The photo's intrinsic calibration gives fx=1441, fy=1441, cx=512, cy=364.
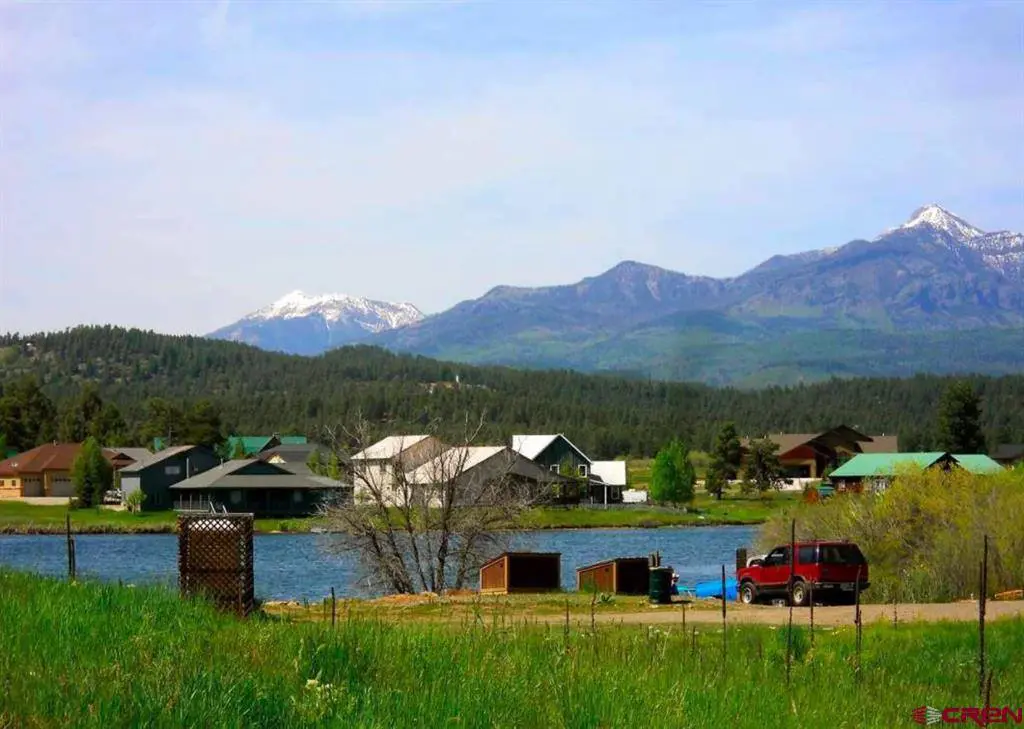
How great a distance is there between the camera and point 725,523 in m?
104

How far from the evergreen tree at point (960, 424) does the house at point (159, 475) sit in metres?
65.7

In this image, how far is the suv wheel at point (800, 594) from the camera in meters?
33.3

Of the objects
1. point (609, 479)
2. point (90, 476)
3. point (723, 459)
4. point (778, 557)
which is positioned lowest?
point (609, 479)

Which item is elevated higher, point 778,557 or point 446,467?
point 446,467

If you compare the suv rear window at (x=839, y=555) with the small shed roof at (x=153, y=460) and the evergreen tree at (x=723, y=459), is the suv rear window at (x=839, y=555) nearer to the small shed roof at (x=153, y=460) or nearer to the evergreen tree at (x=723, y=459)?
the small shed roof at (x=153, y=460)

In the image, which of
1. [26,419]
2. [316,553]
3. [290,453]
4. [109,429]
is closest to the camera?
[316,553]

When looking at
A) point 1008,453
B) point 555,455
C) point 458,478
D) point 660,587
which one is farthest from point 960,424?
point 660,587

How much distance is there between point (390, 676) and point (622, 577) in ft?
77.5

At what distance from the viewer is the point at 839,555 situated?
3388 cm

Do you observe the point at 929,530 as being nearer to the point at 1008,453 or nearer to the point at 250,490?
the point at 250,490

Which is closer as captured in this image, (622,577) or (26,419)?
(622,577)

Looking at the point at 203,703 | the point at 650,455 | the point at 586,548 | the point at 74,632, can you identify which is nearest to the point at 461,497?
the point at 74,632

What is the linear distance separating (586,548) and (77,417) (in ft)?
340

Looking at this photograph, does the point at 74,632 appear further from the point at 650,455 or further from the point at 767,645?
the point at 650,455
